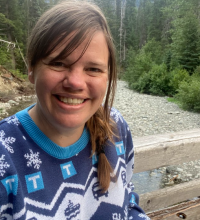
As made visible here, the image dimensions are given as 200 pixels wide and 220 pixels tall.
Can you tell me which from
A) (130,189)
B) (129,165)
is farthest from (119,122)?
(130,189)

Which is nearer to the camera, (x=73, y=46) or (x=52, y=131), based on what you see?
(x=73, y=46)

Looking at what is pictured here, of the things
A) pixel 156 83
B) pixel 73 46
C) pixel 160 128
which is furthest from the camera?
pixel 156 83

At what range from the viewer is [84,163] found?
3.68ft

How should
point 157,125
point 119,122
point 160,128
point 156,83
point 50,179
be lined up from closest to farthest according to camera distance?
1. point 50,179
2. point 119,122
3. point 160,128
4. point 157,125
5. point 156,83

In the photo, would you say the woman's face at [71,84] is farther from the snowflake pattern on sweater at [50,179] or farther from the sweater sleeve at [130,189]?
the sweater sleeve at [130,189]

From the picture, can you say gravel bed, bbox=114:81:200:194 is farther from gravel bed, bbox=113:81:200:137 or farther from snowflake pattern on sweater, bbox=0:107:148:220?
snowflake pattern on sweater, bbox=0:107:148:220

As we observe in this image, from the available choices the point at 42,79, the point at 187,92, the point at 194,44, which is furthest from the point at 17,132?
the point at 194,44

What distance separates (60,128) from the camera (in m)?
1.00

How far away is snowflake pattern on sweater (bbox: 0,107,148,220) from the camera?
2.88 ft

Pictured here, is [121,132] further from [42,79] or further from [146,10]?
[146,10]

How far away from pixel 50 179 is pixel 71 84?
392 mm

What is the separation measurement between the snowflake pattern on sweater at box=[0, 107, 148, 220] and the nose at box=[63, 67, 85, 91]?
245 millimetres

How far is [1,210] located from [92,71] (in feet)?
1.98

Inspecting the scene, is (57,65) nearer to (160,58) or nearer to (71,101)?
(71,101)
